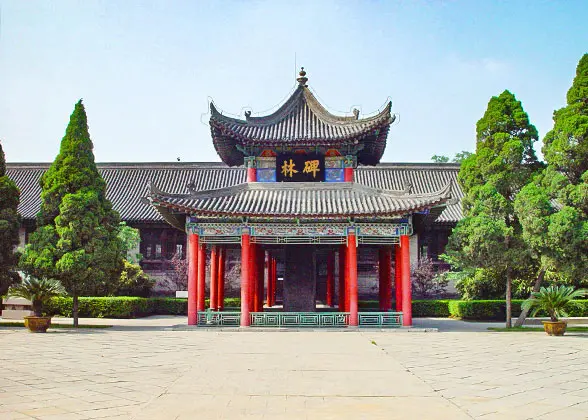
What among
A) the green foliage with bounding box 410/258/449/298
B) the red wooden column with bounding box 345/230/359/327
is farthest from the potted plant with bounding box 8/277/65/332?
the green foliage with bounding box 410/258/449/298

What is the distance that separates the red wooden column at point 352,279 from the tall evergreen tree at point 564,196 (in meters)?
6.40

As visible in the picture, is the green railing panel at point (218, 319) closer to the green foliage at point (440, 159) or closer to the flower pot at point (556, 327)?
the flower pot at point (556, 327)

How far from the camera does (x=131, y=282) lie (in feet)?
100

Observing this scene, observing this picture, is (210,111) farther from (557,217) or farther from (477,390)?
(477,390)

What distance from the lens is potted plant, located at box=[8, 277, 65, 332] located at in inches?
Answer: 723

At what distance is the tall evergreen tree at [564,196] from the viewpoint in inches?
727

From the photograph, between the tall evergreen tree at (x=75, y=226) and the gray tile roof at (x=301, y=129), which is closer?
the tall evergreen tree at (x=75, y=226)

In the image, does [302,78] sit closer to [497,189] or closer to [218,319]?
[497,189]

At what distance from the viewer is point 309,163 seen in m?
22.6

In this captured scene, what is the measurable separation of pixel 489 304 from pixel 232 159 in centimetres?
1562

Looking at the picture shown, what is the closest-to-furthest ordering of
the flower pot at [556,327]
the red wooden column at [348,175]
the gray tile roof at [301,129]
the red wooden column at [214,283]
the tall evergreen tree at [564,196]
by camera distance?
1. the flower pot at [556,327]
2. the tall evergreen tree at [564,196]
3. the gray tile roof at [301,129]
4. the red wooden column at [348,175]
5. the red wooden column at [214,283]

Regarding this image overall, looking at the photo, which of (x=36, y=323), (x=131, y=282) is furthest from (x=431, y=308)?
(x=36, y=323)

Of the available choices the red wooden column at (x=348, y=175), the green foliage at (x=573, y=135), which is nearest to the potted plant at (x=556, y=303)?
the green foliage at (x=573, y=135)

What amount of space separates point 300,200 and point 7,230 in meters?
11.8
